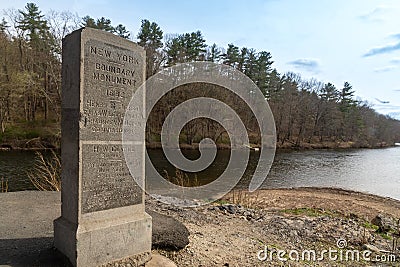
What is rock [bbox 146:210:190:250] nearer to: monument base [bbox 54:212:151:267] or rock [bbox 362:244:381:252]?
monument base [bbox 54:212:151:267]

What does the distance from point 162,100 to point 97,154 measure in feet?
67.8

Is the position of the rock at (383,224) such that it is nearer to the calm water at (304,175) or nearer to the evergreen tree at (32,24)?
the calm water at (304,175)

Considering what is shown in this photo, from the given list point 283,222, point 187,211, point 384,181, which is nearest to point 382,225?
point 283,222

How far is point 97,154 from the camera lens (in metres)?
3.15

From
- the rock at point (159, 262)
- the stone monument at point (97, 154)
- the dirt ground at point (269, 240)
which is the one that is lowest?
the dirt ground at point (269, 240)

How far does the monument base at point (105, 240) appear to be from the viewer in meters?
3.03

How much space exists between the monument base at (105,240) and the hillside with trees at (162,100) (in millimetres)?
19163

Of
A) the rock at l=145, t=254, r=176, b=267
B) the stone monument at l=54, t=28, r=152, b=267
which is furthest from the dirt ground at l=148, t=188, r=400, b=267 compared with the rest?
the stone monument at l=54, t=28, r=152, b=267

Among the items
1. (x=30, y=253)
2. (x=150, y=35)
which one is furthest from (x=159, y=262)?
(x=150, y=35)

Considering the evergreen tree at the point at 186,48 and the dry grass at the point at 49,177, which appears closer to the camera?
the dry grass at the point at 49,177

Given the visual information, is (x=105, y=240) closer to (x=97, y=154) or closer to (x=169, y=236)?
(x=97, y=154)

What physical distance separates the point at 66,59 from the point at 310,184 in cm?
1675

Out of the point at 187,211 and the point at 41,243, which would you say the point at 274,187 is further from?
the point at 41,243

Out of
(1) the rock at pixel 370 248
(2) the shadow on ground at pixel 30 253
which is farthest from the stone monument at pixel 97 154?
(1) the rock at pixel 370 248
